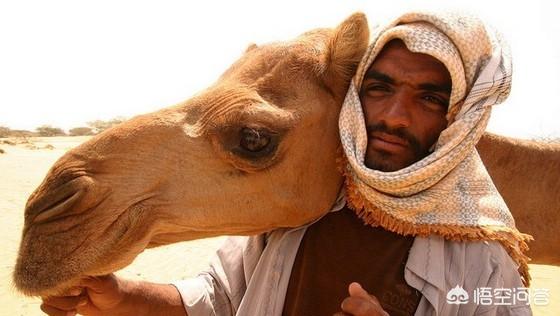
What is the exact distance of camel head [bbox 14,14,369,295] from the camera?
6.40 feet

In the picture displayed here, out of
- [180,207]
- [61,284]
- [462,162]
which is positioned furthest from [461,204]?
[61,284]

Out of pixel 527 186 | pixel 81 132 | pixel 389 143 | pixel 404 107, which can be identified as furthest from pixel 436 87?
pixel 81 132

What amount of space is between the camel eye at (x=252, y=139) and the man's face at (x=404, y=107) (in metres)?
0.47

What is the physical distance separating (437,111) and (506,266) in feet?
2.37

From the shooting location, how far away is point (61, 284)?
1.91 metres

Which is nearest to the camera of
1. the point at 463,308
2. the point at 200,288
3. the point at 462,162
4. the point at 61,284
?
the point at 61,284

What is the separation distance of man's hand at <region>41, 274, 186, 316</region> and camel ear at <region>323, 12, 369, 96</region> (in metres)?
1.36

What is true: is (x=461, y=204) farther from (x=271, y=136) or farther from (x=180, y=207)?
(x=180, y=207)

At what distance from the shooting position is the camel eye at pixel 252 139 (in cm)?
225

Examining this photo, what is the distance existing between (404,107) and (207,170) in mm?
897

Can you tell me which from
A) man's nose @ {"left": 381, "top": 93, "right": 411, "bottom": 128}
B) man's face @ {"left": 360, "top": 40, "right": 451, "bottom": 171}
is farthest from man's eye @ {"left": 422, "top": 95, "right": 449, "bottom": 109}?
man's nose @ {"left": 381, "top": 93, "right": 411, "bottom": 128}

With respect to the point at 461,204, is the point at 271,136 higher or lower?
higher

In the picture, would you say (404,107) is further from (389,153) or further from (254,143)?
(254,143)

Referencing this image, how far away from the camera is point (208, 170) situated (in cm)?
227
